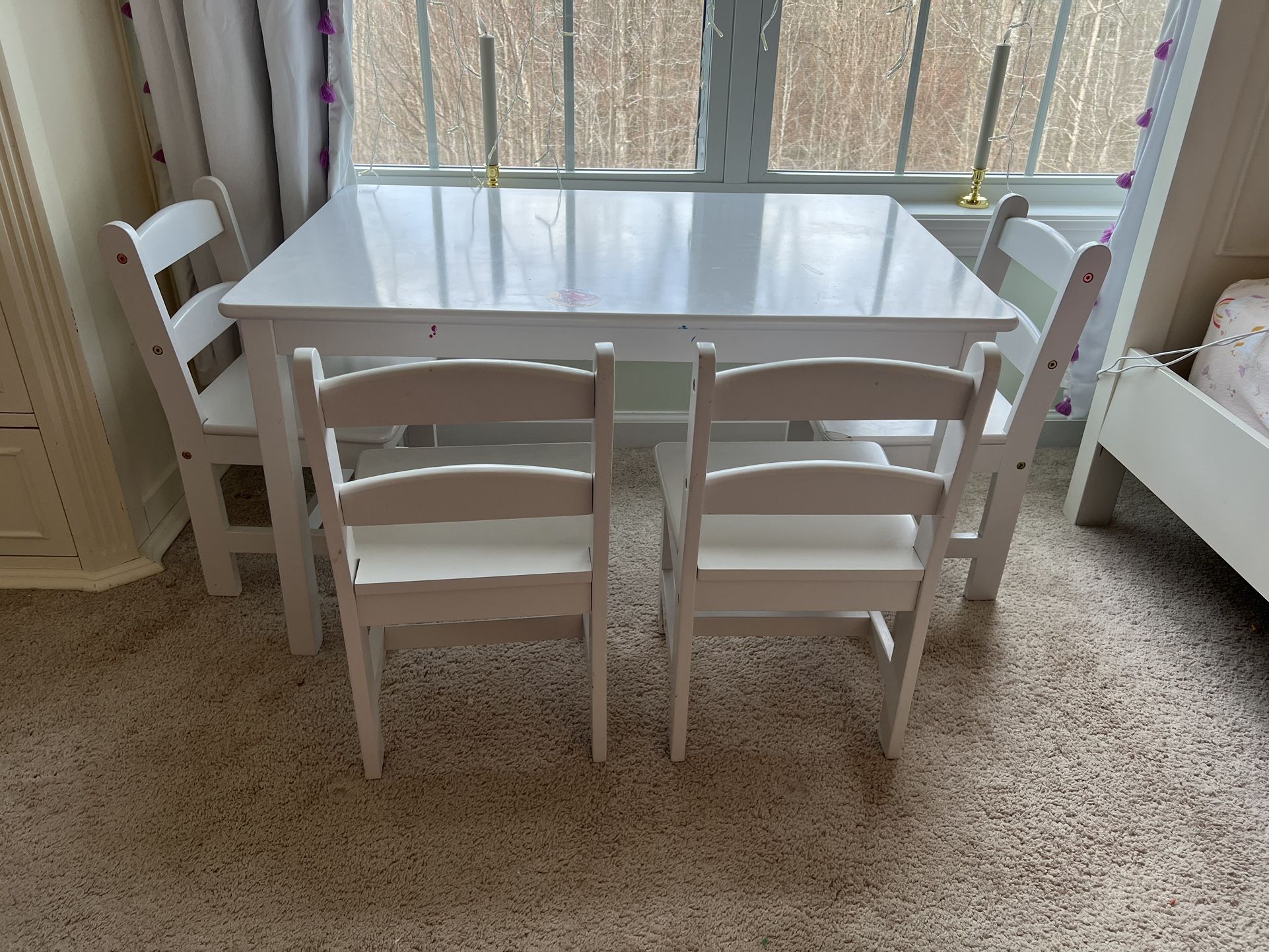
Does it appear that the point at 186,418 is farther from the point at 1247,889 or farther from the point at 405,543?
the point at 1247,889

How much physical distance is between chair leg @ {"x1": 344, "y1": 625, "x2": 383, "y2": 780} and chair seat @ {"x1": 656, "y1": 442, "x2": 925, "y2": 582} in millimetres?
503

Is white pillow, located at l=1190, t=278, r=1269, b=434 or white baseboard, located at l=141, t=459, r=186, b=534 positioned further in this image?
white baseboard, located at l=141, t=459, r=186, b=534

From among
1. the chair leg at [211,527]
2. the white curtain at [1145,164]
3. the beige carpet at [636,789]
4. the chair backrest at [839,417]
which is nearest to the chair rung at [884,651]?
the beige carpet at [636,789]

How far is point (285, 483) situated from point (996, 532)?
52.8 inches

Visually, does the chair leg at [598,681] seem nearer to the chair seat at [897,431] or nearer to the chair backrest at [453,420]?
the chair backrest at [453,420]

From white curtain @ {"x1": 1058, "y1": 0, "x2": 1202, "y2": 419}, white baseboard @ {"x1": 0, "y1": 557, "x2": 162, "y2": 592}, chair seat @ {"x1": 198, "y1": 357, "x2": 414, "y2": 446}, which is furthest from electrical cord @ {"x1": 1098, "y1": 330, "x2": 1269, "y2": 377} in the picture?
white baseboard @ {"x1": 0, "y1": 557, "x2": 162, "y2": 592}

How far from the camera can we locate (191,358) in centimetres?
174

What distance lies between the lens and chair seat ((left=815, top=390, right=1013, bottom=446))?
1.71m

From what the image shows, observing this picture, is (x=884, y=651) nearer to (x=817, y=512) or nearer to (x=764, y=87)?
(x=817, y=512)

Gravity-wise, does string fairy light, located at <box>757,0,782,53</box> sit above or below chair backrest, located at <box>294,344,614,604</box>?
above

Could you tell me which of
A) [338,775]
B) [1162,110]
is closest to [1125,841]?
[338,775]

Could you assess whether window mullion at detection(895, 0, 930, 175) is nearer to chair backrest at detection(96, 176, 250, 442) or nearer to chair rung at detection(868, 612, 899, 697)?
chair rung at detection(868, 612, 899, 697)

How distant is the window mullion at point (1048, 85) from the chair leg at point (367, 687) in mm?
2001

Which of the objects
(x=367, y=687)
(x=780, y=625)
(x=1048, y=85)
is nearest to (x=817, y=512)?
(x=780, y=625)
